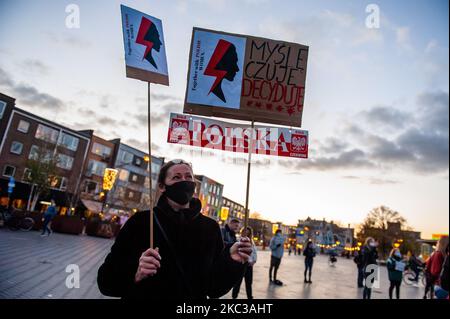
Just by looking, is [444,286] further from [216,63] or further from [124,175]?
[124,175]

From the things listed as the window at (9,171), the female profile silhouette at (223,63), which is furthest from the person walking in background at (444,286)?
the window at (9,171)

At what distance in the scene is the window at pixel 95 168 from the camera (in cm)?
4428

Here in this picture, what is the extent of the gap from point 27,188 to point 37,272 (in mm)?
32129

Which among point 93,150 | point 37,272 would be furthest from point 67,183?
point 37,272

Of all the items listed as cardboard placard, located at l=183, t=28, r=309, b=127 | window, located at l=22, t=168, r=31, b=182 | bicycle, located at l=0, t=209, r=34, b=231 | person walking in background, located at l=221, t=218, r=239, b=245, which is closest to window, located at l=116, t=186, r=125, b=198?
window, located at l=22, t=168, r=31, b=182

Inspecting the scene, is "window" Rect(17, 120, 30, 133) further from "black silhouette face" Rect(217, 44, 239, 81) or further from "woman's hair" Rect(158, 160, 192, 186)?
"woman's hair" Rect(158, 160, 192, 186)

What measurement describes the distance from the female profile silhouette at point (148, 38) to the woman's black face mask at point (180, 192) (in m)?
1.13

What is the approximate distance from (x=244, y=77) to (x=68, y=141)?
1703 inches

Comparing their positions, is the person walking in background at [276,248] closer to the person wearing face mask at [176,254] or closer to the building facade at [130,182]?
the person wearing face mask at [176,254]

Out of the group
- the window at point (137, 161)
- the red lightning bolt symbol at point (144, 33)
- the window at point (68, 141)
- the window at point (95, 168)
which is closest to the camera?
the red lightning bolt symbol at point (144, 33)

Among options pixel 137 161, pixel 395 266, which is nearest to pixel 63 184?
pixel 137 161

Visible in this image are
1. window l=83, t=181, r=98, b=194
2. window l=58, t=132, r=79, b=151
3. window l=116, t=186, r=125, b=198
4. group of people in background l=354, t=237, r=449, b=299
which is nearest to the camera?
group of people in background l=354, t=237, r=449, b=299

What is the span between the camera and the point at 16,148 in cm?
3259

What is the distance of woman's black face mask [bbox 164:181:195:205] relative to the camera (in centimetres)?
244
